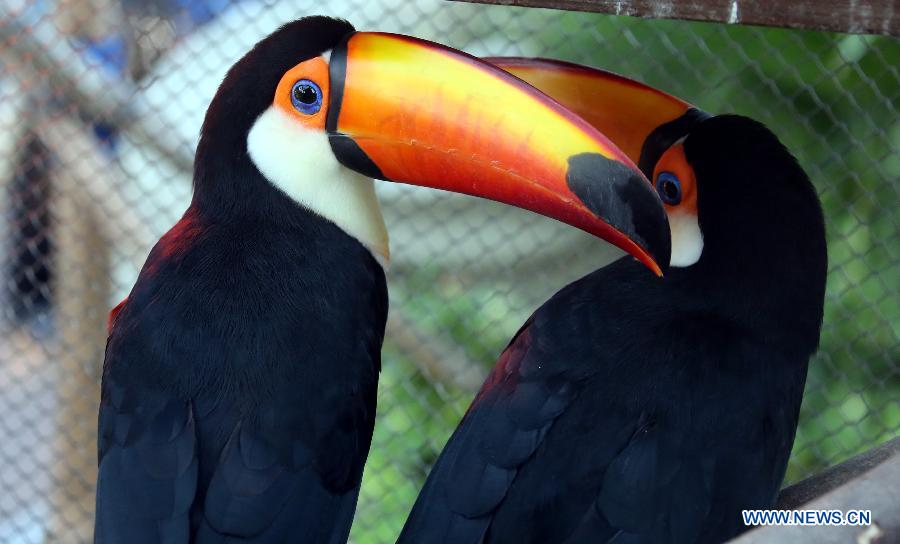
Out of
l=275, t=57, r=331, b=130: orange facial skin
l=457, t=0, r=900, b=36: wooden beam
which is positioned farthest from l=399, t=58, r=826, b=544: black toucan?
l=275, t=57, r=331, b=130: orange facial skin

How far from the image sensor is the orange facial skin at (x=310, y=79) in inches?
62.4

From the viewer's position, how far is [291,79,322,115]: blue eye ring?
1.60 meters

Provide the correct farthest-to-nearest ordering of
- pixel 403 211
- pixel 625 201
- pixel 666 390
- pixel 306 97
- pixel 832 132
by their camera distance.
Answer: pixel 403 211 < pixel 832 132 < pixel 306 97 < pixel 666 390 < pixel 625 201

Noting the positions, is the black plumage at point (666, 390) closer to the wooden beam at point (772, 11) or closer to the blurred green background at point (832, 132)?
the wooden beam at point (772, 11)

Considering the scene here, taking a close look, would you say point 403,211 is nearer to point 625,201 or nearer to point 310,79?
point 310,79

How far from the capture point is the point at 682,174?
5.71 feet

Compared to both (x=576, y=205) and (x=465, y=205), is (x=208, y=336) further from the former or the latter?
(x=465, y=205)

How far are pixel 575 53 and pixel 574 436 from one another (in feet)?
4.87

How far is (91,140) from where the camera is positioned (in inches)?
129

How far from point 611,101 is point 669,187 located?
0.16 meters

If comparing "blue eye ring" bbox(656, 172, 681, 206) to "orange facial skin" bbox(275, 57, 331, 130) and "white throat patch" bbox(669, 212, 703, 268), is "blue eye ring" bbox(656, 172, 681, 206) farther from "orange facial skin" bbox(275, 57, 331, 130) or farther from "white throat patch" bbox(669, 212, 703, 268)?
"orange facial skin" bbox(275, 57, 331, 130)

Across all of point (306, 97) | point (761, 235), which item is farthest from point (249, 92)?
point (761, 235)

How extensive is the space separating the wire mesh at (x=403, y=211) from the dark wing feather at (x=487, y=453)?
1290 millimetres

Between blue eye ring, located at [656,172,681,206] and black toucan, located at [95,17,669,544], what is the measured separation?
0.33m
